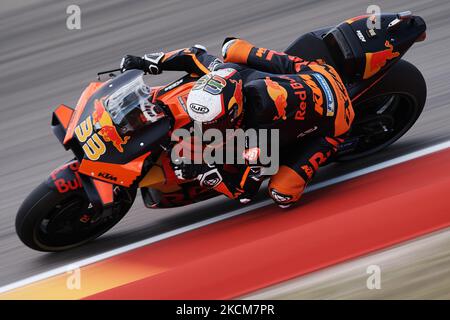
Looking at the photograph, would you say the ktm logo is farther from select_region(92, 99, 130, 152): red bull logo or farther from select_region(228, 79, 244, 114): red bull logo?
select_region(228, 79, 244, 114): red bull logo

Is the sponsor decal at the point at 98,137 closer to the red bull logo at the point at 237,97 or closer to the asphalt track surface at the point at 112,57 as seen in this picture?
the red bull logo at the point at 237,97

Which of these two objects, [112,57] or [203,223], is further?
[112,57]

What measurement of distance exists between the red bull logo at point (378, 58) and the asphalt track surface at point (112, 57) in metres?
0.87

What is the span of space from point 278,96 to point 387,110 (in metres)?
1.37

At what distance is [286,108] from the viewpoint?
5.54 meters

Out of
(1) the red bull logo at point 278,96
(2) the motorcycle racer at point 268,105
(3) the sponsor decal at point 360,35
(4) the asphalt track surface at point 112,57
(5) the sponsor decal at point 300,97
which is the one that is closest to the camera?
(2) the motorcycle racer at point 268,105

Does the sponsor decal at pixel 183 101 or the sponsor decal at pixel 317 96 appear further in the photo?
the sponsor decal at pixel 317 96

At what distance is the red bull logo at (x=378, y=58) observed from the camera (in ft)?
19.6

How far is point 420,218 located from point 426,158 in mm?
1133

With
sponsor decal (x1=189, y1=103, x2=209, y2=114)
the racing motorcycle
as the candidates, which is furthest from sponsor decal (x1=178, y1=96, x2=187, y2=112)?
sponsor decal (x1=189, y1=103, x2=209, y2=114)

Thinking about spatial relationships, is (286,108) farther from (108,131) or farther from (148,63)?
(108,131)

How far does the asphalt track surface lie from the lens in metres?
6.35

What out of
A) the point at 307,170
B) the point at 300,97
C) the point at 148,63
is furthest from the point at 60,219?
the point at 300,97

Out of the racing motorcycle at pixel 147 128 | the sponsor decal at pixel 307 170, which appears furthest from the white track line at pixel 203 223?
the sponsor decal at pixel 307 170
